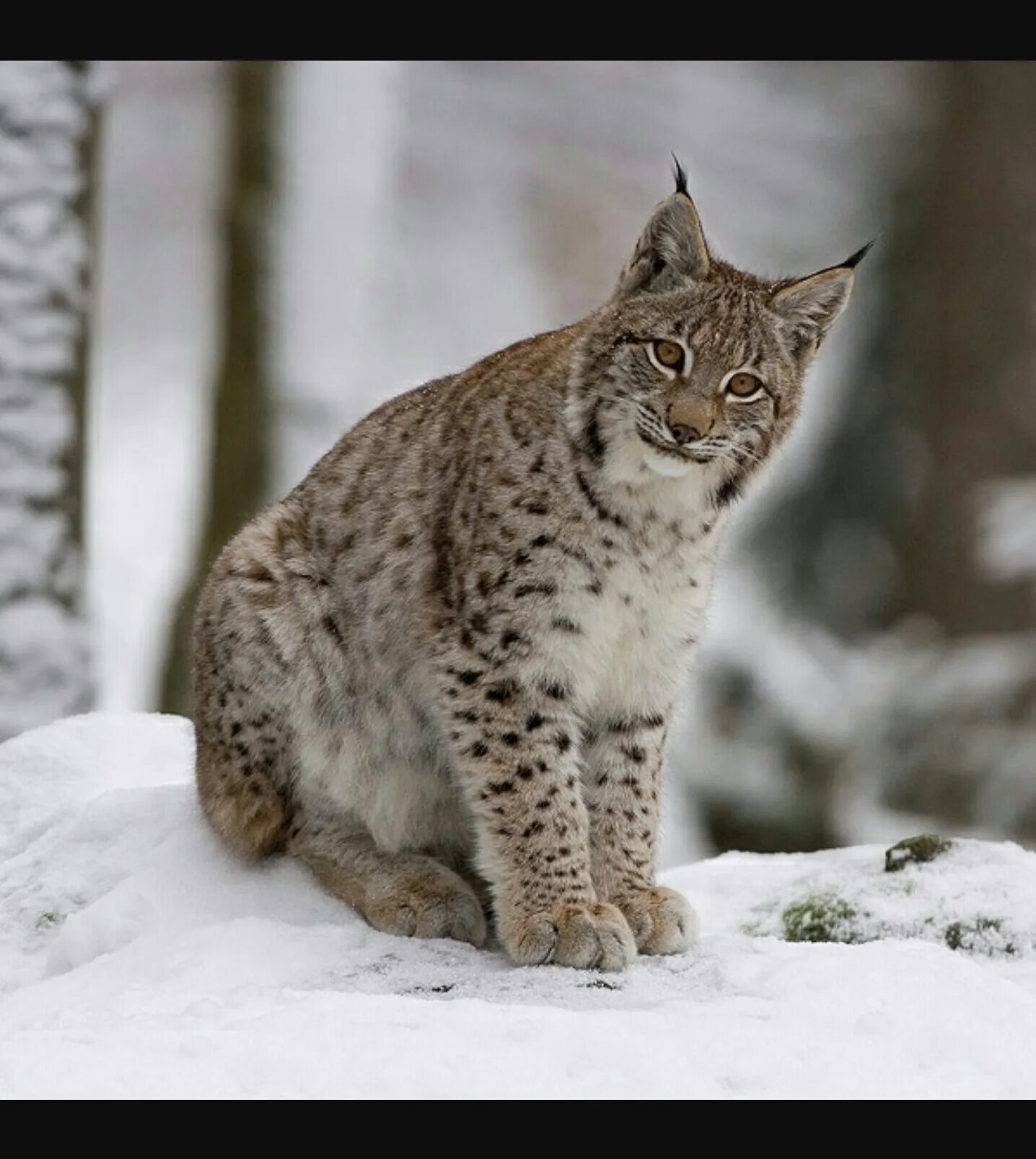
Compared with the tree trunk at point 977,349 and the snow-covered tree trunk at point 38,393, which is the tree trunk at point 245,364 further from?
the tree trunk at point 977,349

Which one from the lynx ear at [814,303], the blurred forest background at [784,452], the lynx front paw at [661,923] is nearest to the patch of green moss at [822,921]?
the lynx front paw at [661,923]

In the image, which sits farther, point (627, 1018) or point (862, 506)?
point (862, 506)

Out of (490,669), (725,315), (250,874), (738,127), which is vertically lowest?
(250,874)

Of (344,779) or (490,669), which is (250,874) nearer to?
(344,779)

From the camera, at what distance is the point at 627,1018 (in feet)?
12.2

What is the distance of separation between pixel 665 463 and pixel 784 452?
2.24 feet

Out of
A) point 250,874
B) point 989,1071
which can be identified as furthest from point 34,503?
point 989,1071

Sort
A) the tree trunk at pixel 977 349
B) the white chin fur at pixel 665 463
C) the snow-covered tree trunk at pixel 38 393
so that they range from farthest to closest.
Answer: the tree trunk at pixel 977 349 < the snow-covered tree trunk at pixel 38 393 < the white chin fur at pixel 665 463

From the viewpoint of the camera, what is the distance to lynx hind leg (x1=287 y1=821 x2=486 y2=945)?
4660 mm

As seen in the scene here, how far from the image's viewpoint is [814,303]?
4.90m

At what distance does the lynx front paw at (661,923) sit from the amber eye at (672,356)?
1.31 meters

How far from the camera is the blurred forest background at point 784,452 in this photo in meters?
6.92

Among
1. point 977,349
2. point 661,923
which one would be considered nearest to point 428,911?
point 661,923

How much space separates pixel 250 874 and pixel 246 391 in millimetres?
3915
